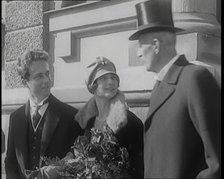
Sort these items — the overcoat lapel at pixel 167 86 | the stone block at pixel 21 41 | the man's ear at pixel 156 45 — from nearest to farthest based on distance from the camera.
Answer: the overcoat lapel at pixel 167 86 < the man's ear at pixel 156 45 < the stone block at pixel 21 41

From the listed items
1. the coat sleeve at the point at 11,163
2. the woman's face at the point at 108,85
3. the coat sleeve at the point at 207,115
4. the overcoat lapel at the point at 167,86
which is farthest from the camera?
the coat sleeve at the point at 11,163

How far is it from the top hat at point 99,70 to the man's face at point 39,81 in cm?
57

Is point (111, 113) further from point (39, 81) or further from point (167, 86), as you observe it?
point (39, 81)

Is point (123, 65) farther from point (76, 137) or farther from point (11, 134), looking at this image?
point (11, 134)

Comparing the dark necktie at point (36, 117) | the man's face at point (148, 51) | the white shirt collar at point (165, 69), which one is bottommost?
the dark necktie at point (36, 117)

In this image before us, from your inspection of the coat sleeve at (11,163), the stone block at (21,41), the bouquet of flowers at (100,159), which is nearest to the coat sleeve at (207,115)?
the bouquet of flowers at (100,159)

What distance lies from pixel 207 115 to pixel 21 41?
2.40 meters

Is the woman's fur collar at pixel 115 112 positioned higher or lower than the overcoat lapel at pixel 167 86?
lower

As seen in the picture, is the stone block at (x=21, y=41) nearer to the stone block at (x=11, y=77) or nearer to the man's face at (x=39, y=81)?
the stone block at (x=11, y=77)

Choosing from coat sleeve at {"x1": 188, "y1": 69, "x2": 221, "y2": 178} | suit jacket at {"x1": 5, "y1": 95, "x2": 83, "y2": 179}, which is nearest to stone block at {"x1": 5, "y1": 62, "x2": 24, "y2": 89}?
suit jacket at {"x1": 5, "y1": 95, "x2": 83, "y2": 179}

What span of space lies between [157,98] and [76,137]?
0.90 metres

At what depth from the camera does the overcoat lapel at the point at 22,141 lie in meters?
4.29

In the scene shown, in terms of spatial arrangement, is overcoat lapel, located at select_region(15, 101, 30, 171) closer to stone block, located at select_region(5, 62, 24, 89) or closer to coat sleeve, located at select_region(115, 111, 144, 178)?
stone block, located at select_region(5, 62, 24, 89)

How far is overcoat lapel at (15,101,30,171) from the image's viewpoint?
14.1ft
